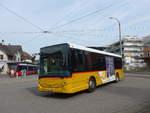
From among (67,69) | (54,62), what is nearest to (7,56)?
(54,62)

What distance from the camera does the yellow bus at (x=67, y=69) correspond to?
29.9 feet

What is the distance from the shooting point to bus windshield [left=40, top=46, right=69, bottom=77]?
918cm

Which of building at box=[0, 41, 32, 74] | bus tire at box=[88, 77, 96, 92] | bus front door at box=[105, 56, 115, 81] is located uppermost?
building at box=[0, 41, 32, 74]

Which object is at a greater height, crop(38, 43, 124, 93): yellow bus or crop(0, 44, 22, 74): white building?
crop(0, 44, 22, 74): white building

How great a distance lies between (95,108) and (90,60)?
182 inches

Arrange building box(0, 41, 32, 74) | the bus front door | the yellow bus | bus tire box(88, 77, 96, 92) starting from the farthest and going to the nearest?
building box(0, 41, 32, 74), the bus front door, bus tire box(88, 77, 96, 92), the yellow bus

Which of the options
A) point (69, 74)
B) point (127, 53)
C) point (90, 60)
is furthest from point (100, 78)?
point (127, 53)

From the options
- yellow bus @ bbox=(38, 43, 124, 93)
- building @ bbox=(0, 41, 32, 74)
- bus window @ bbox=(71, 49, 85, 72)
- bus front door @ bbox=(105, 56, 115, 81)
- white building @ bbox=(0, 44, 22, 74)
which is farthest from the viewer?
white building @ bbox=(0, 44, 22, 74)

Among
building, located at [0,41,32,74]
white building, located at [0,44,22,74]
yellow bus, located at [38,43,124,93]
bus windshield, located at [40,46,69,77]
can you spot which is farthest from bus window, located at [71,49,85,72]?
white building, located at [0,44,22,74]

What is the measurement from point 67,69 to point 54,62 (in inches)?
37.3

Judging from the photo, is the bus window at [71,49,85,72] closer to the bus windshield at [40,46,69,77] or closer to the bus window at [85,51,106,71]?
the bus windshield at [40,46,69,77]

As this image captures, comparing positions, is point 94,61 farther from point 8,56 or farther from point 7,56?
point 8,56

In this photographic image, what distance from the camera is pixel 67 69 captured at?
9.05 metres

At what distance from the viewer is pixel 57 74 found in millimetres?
9266
